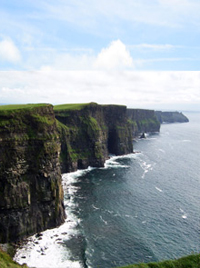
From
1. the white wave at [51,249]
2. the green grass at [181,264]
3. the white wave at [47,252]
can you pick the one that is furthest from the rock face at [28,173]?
the green grass at [181,264]

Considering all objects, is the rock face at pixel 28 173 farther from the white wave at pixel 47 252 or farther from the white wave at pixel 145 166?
the white wave at pixel 145 166

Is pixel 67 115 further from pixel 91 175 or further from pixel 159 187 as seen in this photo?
pixel 159 187

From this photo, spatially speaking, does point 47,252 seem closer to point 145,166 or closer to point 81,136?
point 81,136

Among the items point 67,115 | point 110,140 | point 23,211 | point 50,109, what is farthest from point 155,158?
point 23,211

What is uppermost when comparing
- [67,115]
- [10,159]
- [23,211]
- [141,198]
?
[67,115]

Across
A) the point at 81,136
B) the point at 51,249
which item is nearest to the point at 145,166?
the point at 81,136

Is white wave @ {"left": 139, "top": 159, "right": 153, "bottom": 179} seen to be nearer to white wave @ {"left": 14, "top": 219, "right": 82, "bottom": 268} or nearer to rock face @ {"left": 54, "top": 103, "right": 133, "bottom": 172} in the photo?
rock face @ {"left": 54, "top": 103, "right": 133, "bottom": 172}

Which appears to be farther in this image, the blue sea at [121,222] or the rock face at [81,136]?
the rock face at [81,136]
